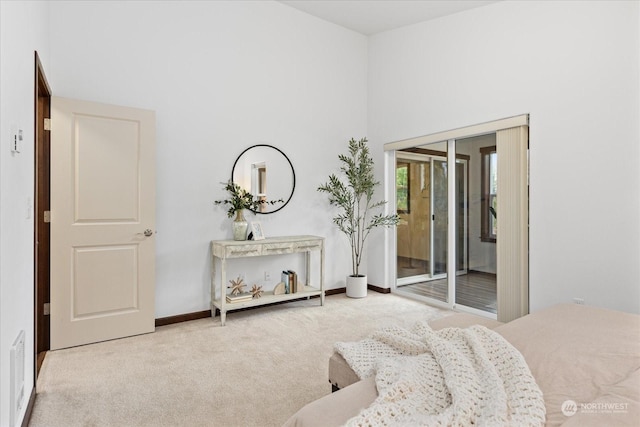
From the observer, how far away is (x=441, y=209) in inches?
180

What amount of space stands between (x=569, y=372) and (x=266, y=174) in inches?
138

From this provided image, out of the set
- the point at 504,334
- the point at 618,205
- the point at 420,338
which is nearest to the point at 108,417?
the point at 420,338

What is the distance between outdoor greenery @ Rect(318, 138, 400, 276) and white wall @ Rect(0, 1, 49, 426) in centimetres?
312

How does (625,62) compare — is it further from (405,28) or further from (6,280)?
(6,280)

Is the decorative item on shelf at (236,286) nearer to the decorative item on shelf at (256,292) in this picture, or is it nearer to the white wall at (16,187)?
the decorative item on shelf at (256,292)

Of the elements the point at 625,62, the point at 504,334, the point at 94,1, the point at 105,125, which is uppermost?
the point at 94,1

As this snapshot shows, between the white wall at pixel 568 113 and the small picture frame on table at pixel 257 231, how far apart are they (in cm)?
240

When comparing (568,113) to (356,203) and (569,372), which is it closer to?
(356,203)

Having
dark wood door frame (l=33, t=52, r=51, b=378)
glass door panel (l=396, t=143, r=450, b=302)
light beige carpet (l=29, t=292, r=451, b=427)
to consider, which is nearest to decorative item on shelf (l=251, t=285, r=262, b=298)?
light beige carpet (l=29, t=292, r=451, b=427)

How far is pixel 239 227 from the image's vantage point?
13.1 feet

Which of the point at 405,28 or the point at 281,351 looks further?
the point at 405,28

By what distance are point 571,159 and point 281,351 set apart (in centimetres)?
300

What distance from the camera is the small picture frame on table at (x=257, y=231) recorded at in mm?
→ 4094

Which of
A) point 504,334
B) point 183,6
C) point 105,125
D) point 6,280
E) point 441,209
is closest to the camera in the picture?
point 6,280
